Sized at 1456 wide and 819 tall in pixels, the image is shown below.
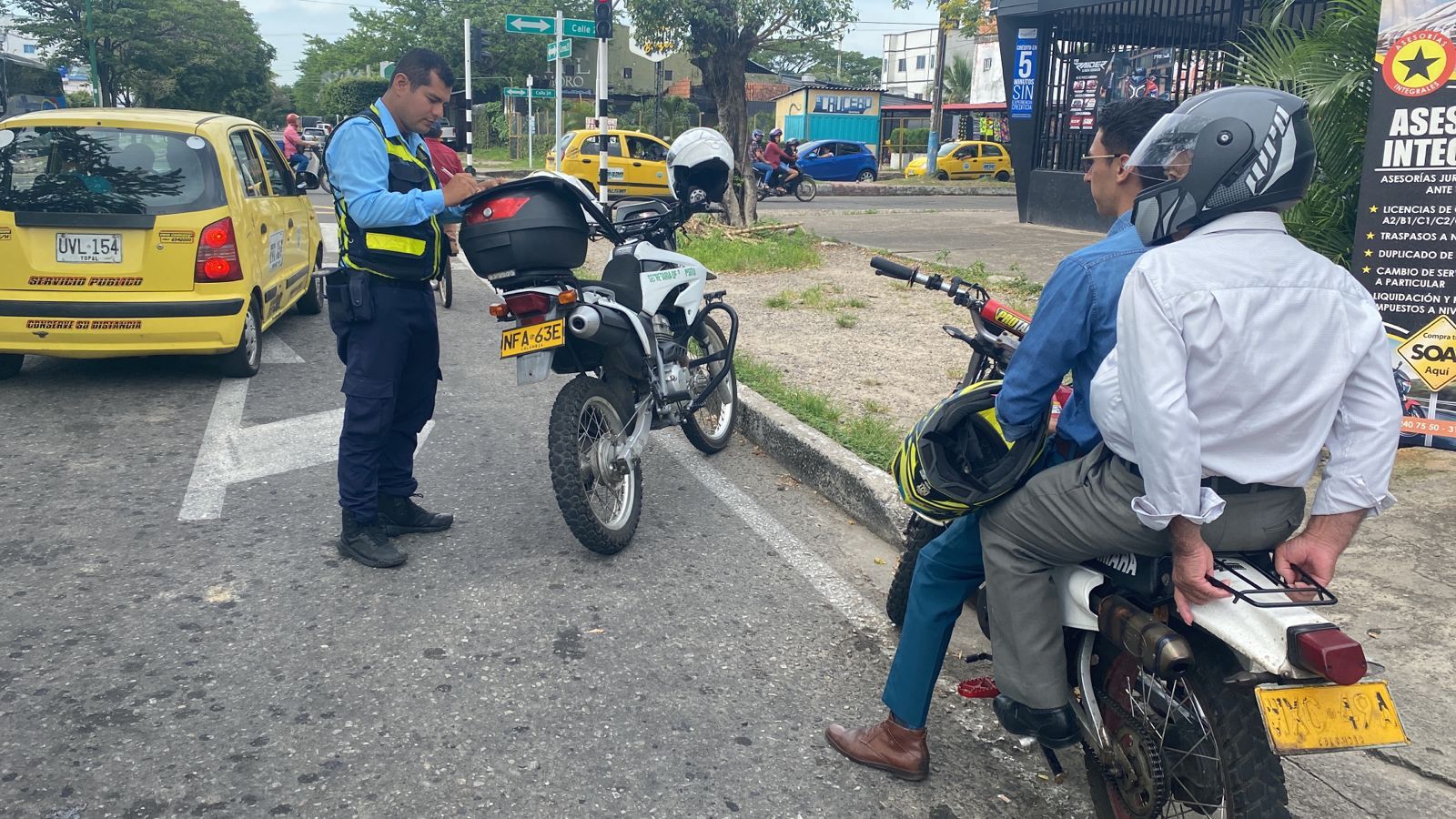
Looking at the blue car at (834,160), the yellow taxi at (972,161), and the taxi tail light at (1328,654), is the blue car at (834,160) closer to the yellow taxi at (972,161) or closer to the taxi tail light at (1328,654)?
the yellow taxi at (972,161)

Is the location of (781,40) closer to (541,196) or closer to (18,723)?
(541,196)

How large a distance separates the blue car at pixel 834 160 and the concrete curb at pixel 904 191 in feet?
6.32

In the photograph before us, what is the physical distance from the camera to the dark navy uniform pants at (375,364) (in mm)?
4203

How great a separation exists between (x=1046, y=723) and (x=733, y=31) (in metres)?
14.0

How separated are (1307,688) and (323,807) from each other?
7.17 feet

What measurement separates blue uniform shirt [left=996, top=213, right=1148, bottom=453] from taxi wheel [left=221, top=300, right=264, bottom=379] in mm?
5703

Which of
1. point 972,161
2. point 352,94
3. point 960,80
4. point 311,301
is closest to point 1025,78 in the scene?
point 311,301

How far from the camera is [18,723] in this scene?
121 inches

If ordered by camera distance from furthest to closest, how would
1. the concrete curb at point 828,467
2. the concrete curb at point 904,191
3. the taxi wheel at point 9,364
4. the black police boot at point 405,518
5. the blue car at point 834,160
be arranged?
the blue car at point 834,160, the concrete curb at point 904,191, the taxi wheel at point 9,364, the concrete curb at point 828,467, the black police boot at point 405,518

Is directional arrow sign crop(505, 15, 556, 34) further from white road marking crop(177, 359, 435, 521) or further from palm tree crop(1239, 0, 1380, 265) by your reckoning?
palm tree crop(1239, 0, 1380, 265)

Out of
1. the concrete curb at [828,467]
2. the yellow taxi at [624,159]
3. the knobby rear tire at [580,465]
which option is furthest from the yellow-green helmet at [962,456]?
the yellow taxi at [624,159]

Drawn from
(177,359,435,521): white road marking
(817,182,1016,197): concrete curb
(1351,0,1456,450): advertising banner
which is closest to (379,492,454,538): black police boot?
(177,359,435,521): white road marking

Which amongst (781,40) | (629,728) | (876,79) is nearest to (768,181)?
(781,40)

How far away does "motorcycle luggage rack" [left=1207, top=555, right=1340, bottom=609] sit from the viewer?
214 centimetres
